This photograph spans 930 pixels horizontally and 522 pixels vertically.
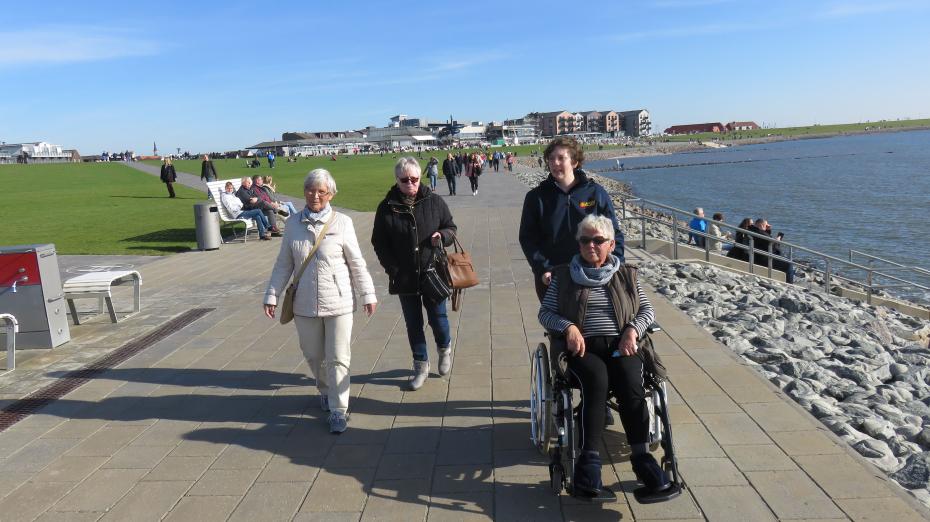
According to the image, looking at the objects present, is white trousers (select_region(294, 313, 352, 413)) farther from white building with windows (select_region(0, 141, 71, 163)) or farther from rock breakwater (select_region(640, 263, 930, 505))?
white building with windows (select_region(0, 141, 71, 163))

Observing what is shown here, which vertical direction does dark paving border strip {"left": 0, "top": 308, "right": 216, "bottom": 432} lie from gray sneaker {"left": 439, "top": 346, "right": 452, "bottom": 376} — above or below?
below

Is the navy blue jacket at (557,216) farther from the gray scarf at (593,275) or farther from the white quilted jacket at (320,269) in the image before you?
the white quilted jacket at (320,269)

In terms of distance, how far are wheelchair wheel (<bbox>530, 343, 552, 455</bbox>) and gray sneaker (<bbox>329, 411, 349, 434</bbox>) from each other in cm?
126

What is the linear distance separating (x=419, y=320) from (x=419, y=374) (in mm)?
425

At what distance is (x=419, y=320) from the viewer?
558cm

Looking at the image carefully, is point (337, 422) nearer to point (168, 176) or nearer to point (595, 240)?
point (595, 240)

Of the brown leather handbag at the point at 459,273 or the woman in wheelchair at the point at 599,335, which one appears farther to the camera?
the brown leather handbag at the point at 459,273

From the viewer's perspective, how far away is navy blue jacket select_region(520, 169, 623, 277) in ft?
15.0

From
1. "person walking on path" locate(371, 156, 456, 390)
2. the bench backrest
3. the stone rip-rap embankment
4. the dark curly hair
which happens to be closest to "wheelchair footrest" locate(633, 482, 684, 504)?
the stone rip-rap embankment

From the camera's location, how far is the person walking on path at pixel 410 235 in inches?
211

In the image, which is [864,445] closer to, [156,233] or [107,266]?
[107,266]

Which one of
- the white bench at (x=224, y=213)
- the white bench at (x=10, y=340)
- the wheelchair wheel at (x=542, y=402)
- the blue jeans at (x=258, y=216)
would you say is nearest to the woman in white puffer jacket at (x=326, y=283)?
the wheelchair wheel at (x=542, y=402)

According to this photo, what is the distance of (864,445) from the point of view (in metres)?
4.45

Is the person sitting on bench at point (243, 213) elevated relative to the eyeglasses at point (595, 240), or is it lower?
lower
